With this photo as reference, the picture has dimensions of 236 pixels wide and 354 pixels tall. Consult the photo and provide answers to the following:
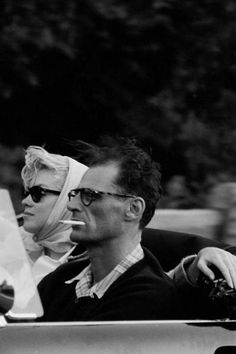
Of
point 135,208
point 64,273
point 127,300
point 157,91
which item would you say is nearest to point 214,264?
point 127,300

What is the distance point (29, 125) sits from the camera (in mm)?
7324

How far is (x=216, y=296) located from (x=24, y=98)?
4.56 m

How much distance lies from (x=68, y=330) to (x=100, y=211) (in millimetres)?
633

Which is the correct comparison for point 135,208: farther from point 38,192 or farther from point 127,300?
point 38,192

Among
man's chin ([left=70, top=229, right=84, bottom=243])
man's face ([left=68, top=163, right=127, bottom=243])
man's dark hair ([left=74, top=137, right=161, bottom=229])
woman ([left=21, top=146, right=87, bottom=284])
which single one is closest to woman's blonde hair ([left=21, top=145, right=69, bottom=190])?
woman ([left=21, top=146, right=87, bottom=284])

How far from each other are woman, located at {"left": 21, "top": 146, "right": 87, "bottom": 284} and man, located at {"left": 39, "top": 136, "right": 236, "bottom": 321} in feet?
1.38

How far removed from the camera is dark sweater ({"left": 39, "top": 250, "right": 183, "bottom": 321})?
275 cm

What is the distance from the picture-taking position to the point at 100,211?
10.0 feet

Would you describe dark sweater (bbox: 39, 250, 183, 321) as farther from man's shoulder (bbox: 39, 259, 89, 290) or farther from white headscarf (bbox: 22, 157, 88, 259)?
white headscarf (bbox: 22, 157, 88, 259)

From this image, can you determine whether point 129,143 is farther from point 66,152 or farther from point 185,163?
point 185,163

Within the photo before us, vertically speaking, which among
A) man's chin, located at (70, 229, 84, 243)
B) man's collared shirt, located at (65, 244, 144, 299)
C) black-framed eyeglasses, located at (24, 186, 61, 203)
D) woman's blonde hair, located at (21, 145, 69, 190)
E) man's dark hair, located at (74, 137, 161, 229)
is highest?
man's dark hair, located at (74, 137, 161, 229)

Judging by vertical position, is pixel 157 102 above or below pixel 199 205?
above

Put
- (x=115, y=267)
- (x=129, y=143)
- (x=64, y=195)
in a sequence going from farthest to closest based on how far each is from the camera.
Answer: (x=64, y=195) → (x=129, y=143) → (x=115, y=267)

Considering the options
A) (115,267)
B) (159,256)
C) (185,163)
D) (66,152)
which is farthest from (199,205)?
(115,267)
